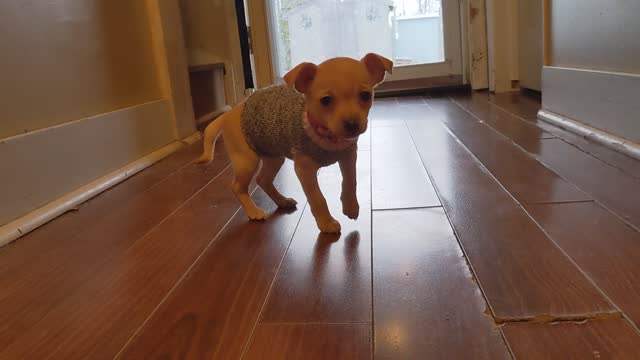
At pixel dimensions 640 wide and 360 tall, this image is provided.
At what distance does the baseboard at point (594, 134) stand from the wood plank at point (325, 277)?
73 centimetres

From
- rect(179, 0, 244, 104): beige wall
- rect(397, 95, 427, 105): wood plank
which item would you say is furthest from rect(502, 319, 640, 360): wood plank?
rect(179, 0, 244, 104): beige wall

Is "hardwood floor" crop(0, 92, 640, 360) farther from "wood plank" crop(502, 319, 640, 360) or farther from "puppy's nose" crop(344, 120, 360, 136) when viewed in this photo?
"puppy's nose" crop(344, 120, 360, 136)

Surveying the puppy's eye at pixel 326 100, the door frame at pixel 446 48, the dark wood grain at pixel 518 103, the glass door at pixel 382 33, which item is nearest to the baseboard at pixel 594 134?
the dark wood grain at pixel 518 103

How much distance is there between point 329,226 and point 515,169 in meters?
0.60

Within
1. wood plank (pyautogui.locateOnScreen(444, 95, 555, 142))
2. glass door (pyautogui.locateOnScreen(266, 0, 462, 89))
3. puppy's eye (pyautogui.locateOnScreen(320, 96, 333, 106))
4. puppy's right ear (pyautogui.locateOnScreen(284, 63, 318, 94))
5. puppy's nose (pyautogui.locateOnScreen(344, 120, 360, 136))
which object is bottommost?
wood plank (pyautogui.locateOnScreen(444, 95, 555, 142))

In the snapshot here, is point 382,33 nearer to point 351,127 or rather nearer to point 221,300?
point 351,127

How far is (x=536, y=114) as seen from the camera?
7.41 feet

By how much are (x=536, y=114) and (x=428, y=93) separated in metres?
1.23

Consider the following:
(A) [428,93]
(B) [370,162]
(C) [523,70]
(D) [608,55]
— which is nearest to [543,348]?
(B) [370,162]

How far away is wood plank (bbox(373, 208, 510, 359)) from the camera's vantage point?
2.12ft

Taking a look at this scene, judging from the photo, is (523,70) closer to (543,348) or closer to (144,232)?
(144,232)

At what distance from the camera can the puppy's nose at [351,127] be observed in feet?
3.02

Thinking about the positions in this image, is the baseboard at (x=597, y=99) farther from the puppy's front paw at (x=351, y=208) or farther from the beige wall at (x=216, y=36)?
the beige wall at (x=216, y=36)

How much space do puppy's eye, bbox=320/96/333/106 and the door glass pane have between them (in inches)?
99.6
